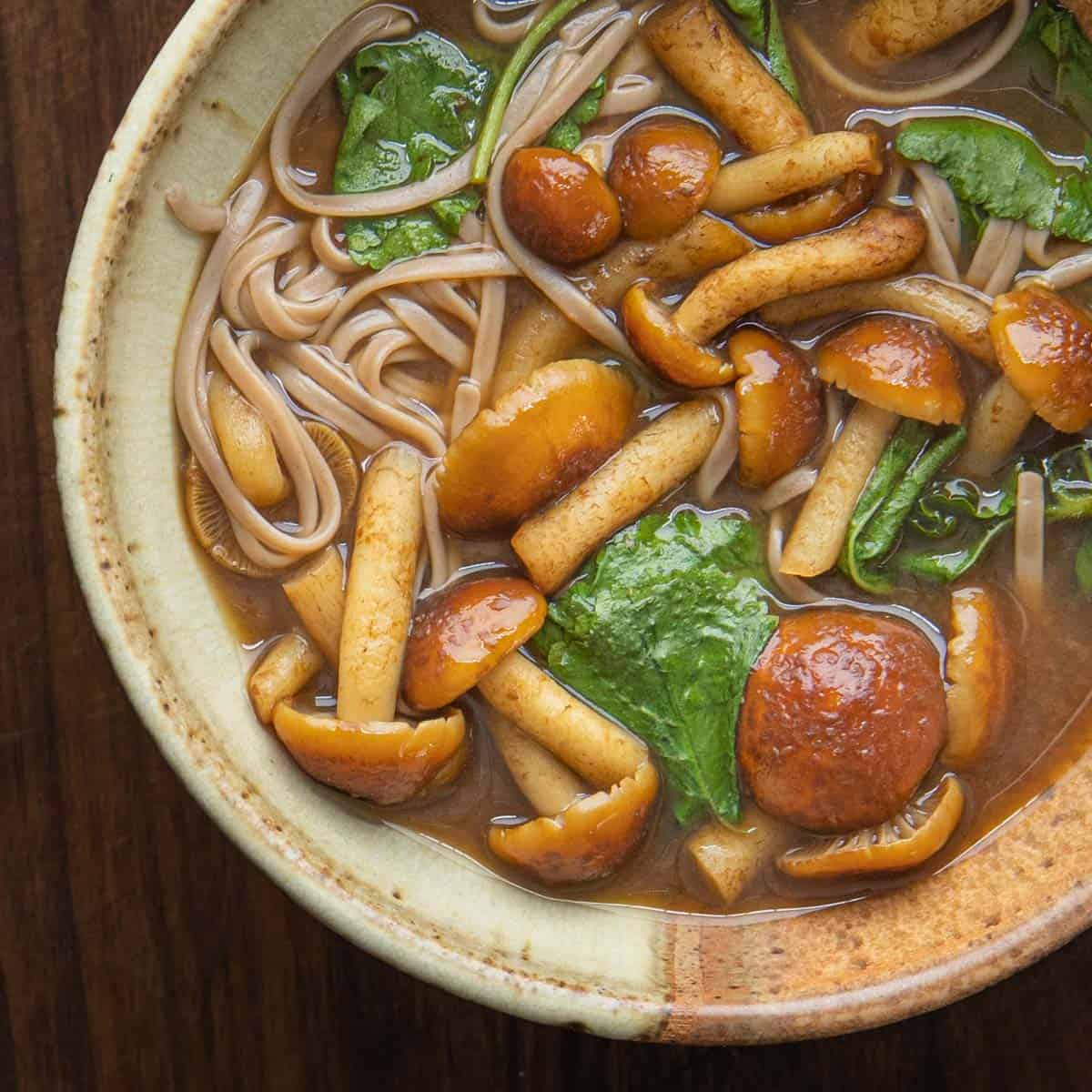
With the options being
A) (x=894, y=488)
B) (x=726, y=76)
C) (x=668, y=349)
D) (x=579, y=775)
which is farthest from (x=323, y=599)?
(x=726, y=76)

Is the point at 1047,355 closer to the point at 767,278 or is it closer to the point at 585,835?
the point at 767,278

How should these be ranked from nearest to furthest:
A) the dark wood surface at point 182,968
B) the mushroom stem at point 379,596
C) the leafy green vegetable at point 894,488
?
the mushroom stem at point 379,596
the leafy green vegetable at point 894,488
the dark wood surface at point 182,968

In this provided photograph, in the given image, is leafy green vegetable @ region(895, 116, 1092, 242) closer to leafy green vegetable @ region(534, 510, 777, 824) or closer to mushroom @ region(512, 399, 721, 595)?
mushroom @ region(512, 399, 721, 595)

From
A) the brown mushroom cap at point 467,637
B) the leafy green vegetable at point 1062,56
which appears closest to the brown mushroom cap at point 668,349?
the brown mushroom cap at point 467,637

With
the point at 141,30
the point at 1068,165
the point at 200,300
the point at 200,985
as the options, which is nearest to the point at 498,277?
the point at 200,300

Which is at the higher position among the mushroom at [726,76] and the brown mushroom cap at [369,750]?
the mushroom at [726,76]

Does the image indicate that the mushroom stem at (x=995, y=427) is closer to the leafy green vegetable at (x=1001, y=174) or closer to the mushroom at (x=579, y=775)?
the leafy green vegetable at (x=1001, y=174)

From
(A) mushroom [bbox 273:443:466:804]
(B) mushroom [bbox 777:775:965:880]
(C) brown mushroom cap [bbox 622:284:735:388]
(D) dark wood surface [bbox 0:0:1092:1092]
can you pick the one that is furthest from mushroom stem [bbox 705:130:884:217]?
(D) dark wood surface [bbox 0:0:1092:1092]
